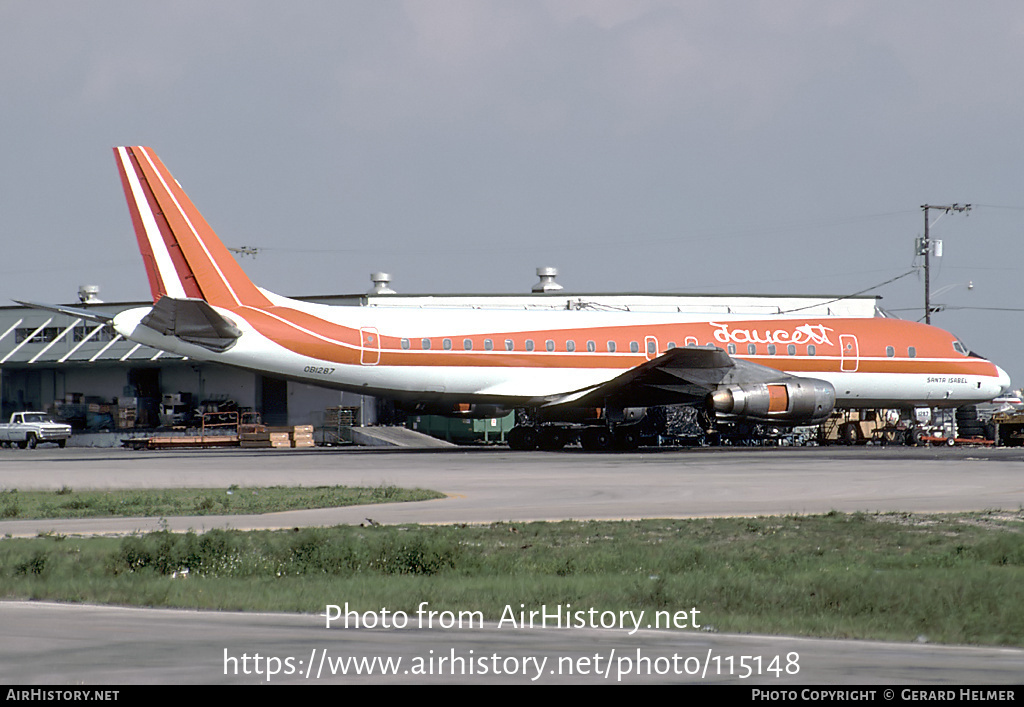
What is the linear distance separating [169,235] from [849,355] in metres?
22.8

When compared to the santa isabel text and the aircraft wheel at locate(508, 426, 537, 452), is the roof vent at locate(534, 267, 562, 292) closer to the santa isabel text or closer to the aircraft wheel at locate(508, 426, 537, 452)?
the aircraft wheel at locate(508, 426, 537, 452)

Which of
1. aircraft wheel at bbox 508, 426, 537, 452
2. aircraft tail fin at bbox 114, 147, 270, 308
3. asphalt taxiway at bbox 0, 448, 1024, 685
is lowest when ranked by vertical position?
asphalt taxiway at bbox 0, 448, 1024, 685

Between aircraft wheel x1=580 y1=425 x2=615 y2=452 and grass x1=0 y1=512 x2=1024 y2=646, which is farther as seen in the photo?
aircraft wheel x1=580 y1=425 x2=615 y2=452

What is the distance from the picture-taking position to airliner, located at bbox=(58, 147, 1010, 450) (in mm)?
31516

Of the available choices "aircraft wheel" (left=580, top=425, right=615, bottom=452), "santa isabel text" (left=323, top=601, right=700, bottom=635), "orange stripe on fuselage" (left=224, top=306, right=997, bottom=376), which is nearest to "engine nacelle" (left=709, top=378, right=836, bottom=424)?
"orange stripe on fuselage" (left=224, top=306, right=997, bottom=376)

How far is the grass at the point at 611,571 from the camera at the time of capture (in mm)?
8898

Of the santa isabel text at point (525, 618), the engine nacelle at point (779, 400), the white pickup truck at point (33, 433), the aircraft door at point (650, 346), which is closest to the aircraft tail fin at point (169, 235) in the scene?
the aircraft door at point (650, 346)

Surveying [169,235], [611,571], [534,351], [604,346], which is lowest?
[611,571]

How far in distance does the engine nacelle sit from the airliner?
0.15ft

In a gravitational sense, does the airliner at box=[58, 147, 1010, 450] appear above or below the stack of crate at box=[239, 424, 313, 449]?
above

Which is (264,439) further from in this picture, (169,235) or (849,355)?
(849,355)

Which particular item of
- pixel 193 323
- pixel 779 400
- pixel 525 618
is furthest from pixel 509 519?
pixel 779 400

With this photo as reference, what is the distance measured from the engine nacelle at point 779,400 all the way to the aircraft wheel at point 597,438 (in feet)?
15.0

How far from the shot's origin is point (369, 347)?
109 ft
